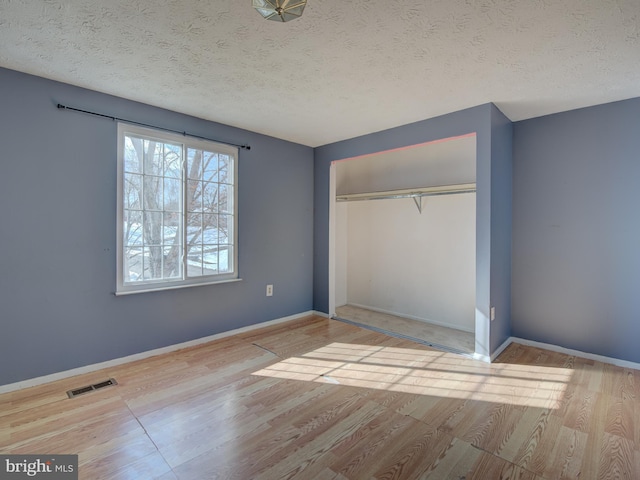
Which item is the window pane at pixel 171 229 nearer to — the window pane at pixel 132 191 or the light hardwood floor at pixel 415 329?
the window pane at pixel 132 191

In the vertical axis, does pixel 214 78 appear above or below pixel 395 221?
above

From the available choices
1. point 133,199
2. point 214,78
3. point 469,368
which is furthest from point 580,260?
point 133,199

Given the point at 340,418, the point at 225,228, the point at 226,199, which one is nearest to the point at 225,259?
the point at 225,228

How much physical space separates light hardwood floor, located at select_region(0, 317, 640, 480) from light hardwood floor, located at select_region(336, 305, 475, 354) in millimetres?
457

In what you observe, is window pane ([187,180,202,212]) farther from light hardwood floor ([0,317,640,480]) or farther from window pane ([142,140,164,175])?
light hardwood floor ([0,317,640,480])

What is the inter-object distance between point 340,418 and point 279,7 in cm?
224

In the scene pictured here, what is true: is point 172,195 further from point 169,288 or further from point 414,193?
point 414,193

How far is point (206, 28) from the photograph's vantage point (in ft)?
5.89

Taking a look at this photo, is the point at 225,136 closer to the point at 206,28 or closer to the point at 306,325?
the point at 206,28

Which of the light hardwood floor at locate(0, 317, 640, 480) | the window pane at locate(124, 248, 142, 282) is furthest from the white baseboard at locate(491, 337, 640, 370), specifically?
the window pane at locate(124, 248, 142, 282)

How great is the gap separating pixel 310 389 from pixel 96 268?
6.74ft

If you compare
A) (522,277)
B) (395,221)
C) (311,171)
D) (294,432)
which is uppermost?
(311,171)

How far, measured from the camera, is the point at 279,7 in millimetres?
1258

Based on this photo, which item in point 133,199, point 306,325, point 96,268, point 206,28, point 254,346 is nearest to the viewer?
point 206,28
